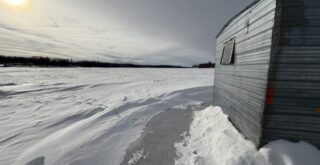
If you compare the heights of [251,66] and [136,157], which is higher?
[251,66]

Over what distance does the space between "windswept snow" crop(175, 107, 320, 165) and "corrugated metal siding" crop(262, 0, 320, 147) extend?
0.89ft

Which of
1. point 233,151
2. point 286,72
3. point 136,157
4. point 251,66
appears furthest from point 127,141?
point 286,72

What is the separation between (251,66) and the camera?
411 centimetres

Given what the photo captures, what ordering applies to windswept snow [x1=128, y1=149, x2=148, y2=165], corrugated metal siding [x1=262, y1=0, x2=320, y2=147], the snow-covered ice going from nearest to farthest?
corrugated metal siding [x1=262, y1=0, x2=320, y2=147] → the snow-covered ice → windswept snow [x1=128, y1=149, x2=148, y2=165]

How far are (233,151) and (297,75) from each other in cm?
177

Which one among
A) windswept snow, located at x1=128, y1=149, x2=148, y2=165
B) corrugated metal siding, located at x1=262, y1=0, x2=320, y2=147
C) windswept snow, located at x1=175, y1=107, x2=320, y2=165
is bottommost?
windswept snow, located at x1=128, y1=149, x2=148, y2=165

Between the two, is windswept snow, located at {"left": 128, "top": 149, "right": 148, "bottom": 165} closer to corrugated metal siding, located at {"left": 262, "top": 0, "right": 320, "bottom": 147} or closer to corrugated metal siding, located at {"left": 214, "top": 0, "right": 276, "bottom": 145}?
corrugated metal siding, located at {"left": 214, "top": 0, "right": 276, "bottom": 145}

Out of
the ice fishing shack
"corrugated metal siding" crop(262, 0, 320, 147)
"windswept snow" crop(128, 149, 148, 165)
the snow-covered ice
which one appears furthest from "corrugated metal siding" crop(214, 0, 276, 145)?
"windswept snow" crop(128, 149, 148, 165)

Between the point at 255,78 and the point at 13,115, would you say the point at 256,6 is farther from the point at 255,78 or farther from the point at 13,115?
the point at 13,115

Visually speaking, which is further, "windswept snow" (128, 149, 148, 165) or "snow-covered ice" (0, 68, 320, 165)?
"windswept snow" (128, 149, 148, 165)

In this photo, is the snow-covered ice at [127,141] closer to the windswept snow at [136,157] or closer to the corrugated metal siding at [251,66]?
the windswept snow at [136,157]

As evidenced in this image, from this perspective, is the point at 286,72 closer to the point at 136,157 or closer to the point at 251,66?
the point at 251,66

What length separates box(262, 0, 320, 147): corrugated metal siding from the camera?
3.16 m

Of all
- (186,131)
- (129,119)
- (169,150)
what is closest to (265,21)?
(169,150)
